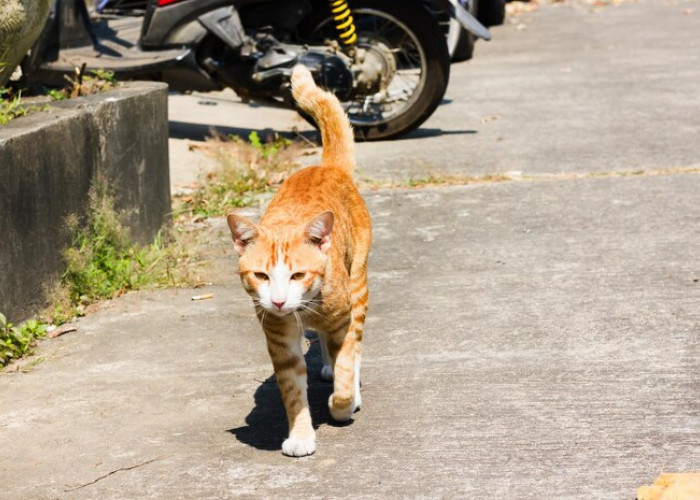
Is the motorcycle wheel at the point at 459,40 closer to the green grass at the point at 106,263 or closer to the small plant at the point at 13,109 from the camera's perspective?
the green grass at the point at 106,263

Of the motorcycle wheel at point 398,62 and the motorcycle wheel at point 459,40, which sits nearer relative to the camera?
the motorcycle wheel at point 398,62

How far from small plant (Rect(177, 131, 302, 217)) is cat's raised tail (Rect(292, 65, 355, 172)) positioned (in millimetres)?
2202

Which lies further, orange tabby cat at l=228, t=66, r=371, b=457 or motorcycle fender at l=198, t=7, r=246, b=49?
motorcycle fender at l=198, t=7, r=246, b=49

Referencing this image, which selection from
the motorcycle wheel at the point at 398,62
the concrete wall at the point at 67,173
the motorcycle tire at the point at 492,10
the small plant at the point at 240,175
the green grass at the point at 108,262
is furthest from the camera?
the motorcycle tire at the point at 492,10

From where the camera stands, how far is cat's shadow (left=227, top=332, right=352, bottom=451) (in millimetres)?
3785

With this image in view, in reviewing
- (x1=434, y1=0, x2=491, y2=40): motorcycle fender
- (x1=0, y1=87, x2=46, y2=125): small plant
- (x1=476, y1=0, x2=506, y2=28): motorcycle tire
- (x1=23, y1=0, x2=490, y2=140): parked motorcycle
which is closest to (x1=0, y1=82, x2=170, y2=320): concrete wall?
(x1=0, y1=87, x2=46, y2=125): small plant

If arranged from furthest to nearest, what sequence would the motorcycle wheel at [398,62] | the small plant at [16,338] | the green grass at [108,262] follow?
the motorcycle wheel at [398,62]
the green grass at [108,262]
the small plant at [16,338]

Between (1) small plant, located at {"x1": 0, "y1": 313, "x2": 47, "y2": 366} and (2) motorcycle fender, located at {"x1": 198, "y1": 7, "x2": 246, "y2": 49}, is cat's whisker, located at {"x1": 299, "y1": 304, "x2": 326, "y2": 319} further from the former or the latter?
(2) motorcycle fender, located at {"x1": 198, "y1": 7, "x2": 246, "y2": 49}

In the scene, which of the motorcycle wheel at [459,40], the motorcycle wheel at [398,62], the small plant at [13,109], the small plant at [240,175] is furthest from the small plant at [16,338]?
the motorcycle wheel at [459,40]

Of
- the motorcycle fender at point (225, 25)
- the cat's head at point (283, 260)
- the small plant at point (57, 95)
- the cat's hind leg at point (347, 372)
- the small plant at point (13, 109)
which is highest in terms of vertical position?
the motorcycle fender at point (225, 25)

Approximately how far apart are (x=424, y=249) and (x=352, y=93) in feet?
8.01

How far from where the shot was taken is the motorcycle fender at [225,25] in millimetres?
7727

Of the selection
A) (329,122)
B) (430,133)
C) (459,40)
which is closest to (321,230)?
(329,122)

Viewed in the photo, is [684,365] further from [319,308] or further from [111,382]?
[111,382]
